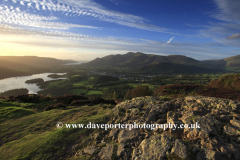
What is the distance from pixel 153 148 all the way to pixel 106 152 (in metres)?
2.04

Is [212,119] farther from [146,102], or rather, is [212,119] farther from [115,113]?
[115,113]

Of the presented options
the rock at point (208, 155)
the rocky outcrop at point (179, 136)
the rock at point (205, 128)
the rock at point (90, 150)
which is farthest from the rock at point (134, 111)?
the rock at point (208, 155)

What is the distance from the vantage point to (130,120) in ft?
22.5

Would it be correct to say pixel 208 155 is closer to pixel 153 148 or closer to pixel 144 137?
pixel 153 148

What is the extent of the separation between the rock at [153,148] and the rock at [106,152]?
1.03 metres

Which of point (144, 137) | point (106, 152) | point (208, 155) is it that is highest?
point (208, 155)

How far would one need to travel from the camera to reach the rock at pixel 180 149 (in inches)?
153

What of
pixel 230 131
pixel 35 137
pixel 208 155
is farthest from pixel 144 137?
pixel 35 137

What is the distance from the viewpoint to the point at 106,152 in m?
4.80

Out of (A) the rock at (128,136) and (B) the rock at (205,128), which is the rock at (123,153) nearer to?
(A) the rock at (128,136)

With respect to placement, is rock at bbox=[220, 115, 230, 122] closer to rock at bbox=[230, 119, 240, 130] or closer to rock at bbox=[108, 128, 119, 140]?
rock at bbox=[230, 119, 240, 130]

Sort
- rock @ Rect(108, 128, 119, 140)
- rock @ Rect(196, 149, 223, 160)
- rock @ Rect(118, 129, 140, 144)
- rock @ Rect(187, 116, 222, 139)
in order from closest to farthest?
rock @ Rect(196, 149, 223, 160), rock @ Rect(187, 116, 222, 139), rock @ Rect(118, 129, 140, 144), rock @ Rect(108, 128, 119, 140)

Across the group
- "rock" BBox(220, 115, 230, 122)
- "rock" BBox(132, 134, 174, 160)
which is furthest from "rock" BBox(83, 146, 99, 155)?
"rock" BBox(220, 115, 230, 122)

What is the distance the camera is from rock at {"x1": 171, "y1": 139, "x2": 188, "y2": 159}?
3.88m
